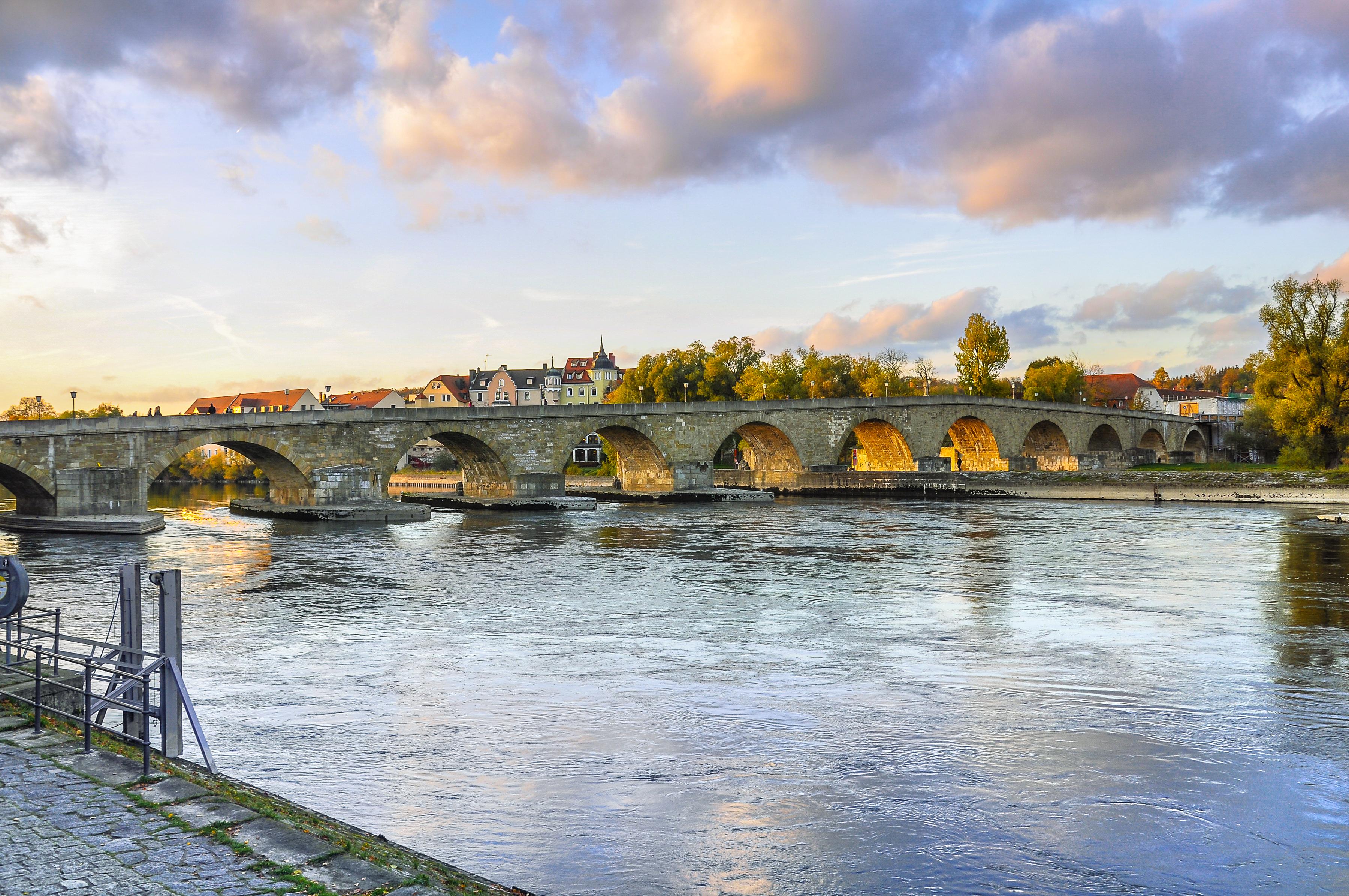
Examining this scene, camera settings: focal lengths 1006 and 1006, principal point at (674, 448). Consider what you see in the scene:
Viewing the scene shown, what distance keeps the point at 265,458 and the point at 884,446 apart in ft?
110

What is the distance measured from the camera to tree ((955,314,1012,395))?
66438 millimetres

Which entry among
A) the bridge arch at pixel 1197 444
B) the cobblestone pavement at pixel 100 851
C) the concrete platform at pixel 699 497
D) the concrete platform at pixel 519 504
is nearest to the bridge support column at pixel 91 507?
the concrete platform at pixel 519 504

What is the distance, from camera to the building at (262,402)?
8681 cm

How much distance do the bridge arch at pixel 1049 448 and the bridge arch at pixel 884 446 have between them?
12657 mm

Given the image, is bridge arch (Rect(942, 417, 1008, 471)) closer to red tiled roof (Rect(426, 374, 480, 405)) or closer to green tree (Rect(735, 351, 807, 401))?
Answer: green tree (Rect(735, 351, 807, 401))

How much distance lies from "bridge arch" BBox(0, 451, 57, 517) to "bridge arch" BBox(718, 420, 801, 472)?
28426 mm

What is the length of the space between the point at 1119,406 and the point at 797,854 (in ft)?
366

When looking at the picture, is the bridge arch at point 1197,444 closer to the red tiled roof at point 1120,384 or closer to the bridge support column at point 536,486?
the red tiled roof at point 1120,384

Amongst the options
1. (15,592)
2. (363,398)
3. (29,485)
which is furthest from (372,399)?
(15,592)

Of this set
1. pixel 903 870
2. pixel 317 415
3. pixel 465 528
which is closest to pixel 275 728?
pixel 903 870

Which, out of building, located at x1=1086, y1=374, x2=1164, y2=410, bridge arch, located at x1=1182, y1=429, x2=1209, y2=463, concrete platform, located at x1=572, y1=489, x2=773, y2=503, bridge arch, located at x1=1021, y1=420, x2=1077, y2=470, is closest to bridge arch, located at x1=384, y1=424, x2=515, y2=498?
concrete platform, located at x1=572, y1=489, x2=773, y2=503

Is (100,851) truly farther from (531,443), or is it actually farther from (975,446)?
(975,446)

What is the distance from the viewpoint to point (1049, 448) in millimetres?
67500

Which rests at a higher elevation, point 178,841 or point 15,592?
point 15,592
